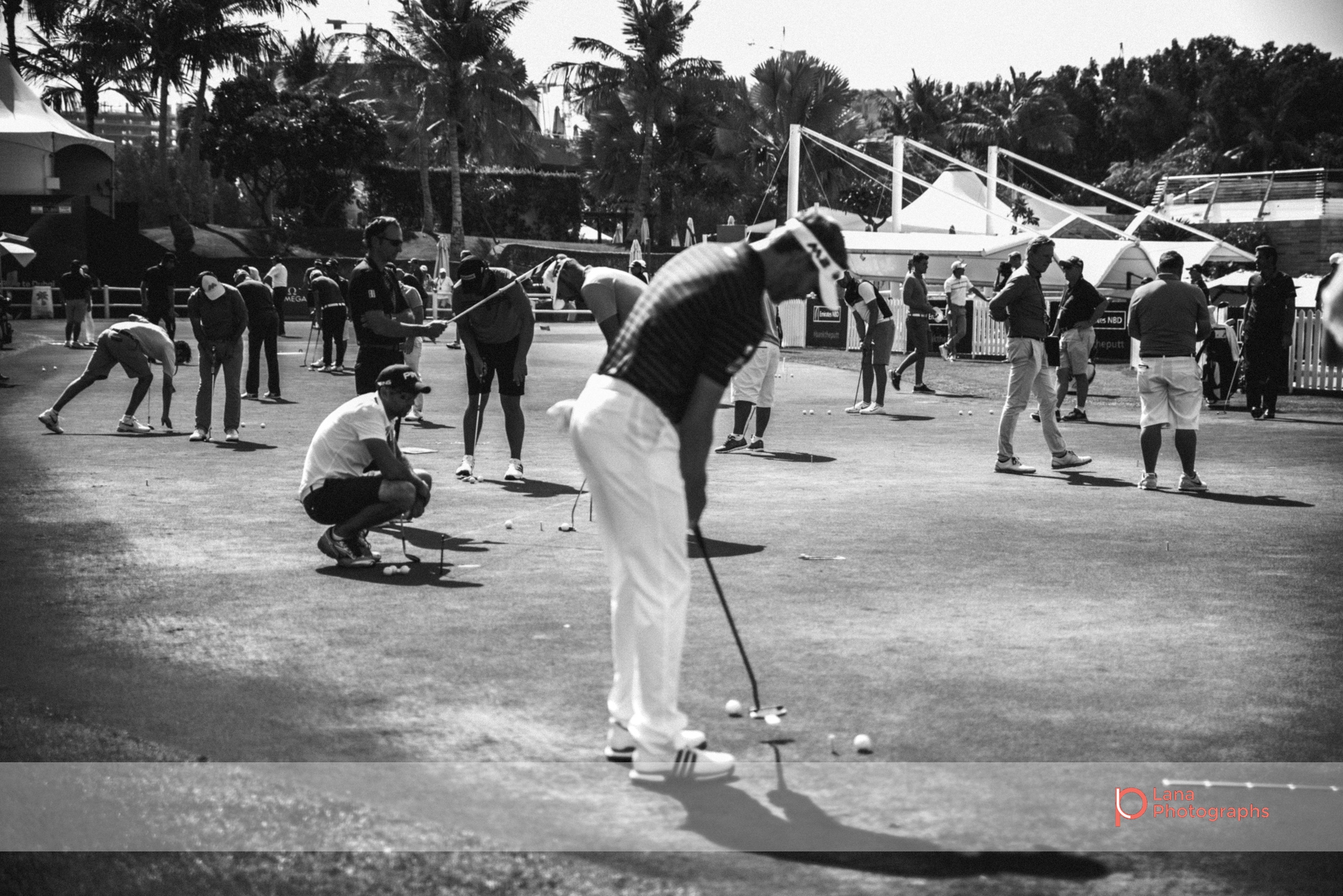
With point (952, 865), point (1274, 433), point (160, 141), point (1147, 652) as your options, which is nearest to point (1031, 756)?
point (952, 865)

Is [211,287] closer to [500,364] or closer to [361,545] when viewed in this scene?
[500,364]

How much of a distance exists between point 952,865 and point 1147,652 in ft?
9.35

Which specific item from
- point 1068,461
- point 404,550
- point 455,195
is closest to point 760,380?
point 1068,461

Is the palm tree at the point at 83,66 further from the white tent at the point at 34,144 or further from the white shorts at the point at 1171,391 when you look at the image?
the white shorts at the point at 1171,391

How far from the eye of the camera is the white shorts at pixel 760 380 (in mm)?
13500

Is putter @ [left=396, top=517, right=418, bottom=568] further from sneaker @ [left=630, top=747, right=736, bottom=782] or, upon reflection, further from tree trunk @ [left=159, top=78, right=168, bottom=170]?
tree trunk @ [left=159, top=78, right=168, bottom=170]

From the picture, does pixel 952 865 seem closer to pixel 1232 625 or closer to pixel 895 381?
pixel 1232 625

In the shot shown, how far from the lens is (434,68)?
56.8 meters

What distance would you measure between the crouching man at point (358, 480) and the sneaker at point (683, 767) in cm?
384

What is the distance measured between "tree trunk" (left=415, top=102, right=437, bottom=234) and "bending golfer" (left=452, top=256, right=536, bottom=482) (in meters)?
46.3

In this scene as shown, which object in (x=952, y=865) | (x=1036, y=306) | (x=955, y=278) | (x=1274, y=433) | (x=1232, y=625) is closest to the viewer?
(x=952, y=865)

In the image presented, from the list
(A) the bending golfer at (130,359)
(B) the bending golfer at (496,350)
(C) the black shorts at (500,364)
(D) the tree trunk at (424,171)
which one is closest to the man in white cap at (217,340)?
(A) the bending golfer at (130,359)

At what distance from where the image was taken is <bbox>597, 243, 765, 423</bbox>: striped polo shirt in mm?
4387

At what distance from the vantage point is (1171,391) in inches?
444
